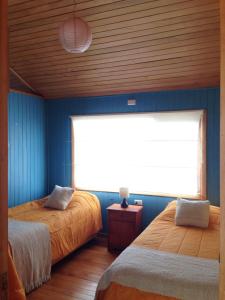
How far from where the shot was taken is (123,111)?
4320mm

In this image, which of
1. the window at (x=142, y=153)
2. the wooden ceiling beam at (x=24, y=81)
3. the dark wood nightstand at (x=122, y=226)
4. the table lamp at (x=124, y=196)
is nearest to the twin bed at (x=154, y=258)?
the dark wood nightstand at (x=122, y=226)

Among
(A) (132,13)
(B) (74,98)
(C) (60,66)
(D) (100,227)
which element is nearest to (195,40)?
(A) (132,13)

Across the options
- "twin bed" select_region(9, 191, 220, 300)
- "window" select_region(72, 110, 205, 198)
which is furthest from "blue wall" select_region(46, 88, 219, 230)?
"twin bed" select_region(9, 191, 220, 300)

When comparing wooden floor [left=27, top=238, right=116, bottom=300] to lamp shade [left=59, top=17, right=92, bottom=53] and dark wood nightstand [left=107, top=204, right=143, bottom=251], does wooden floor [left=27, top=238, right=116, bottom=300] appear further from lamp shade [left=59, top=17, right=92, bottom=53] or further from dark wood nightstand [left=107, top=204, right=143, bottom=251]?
lamp shade [left=59, top=17, right=92, bottom=53]

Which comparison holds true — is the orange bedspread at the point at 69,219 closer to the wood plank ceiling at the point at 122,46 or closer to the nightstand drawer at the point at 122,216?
the nightstand drawer at the point at 122,216

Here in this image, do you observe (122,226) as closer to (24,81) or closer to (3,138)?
(24,81)

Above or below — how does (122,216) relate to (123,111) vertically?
below

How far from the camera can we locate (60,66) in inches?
153

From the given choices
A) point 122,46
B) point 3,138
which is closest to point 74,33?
point 122,46

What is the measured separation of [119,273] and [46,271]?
1400mm

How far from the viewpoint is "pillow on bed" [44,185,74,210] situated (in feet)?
12.8

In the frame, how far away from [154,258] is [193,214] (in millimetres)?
1134

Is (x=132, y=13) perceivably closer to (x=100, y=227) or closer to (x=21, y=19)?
(x=21, y=19)

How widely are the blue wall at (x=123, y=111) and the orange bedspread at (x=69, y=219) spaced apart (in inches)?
13.7
